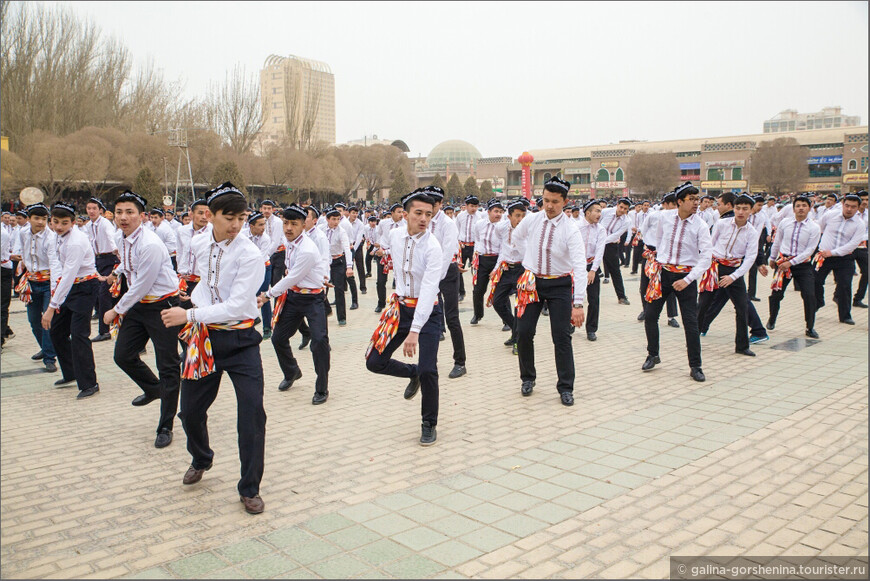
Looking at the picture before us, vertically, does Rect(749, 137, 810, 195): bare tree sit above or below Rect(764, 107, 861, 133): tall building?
below

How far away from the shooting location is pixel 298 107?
6034cm

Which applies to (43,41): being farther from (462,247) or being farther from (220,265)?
(220,265)

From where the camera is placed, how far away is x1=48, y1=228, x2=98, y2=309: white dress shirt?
6773 mm

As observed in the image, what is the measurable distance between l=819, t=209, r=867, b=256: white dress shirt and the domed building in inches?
3697

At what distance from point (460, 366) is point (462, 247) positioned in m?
7.11

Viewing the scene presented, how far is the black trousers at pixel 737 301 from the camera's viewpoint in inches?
338

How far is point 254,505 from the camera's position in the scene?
4156mm

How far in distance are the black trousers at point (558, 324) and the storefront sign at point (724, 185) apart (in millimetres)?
69296

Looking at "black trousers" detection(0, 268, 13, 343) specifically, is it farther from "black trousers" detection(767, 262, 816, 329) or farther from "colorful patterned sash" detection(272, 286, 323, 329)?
"black trousers" detection(767, 262, 816, 329)

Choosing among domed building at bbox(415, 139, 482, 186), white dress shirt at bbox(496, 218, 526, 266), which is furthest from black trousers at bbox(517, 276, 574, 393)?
domed building at bbox(415, 139, 482, 186)

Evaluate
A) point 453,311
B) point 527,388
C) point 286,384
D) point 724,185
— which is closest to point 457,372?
point 453,311

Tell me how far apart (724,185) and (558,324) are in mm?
71139

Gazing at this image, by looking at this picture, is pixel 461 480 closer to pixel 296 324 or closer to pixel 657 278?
pixel 296 324

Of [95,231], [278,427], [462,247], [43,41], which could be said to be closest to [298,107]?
[43,41]
